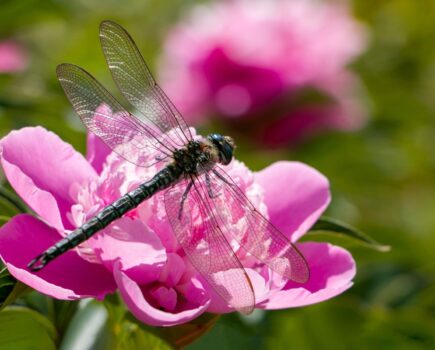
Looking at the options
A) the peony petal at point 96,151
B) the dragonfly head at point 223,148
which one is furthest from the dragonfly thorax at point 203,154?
the peony petal at point 96,151

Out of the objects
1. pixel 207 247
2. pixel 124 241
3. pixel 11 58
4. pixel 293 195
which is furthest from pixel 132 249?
pixel 11 58

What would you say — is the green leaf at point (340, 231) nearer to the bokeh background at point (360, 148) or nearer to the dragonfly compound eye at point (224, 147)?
the bokeh background at point (360, 148)

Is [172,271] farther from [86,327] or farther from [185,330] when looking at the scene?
[86,327]

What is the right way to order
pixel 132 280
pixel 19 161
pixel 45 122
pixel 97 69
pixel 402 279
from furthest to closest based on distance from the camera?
pixel 97 69 → pixel 402 279 → pixel 45 122 → pixel 19 161 → pixel 132 280

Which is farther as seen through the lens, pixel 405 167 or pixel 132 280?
pixel 405 167

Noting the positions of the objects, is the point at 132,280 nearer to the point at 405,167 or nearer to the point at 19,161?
the point at 19,161

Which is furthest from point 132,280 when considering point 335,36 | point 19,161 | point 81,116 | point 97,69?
point 335,36

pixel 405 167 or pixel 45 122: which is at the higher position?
pixel 45 122
